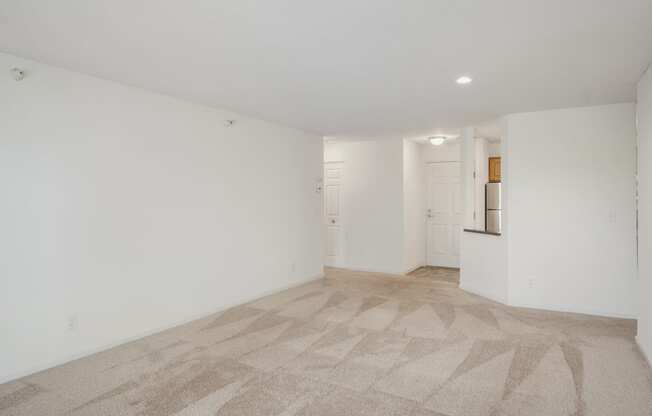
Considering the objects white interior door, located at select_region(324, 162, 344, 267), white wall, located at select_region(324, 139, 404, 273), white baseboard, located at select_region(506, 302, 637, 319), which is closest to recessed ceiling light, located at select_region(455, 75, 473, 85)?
white baseboard, located at select_region(506, 302, 637, 319)

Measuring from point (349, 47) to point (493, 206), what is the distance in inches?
197

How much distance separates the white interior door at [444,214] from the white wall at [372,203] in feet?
3.98

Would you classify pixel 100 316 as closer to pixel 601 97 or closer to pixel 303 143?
pixel 303 143

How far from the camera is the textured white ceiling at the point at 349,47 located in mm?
2262

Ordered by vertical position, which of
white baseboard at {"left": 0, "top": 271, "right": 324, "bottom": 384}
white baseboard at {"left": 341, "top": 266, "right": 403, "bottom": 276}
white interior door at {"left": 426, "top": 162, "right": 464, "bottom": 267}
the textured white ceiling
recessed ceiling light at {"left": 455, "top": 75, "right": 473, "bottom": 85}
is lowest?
white baseboard at {"left": 341, "top": 266, "right": 403, "bottom": 276}

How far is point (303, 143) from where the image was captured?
6.43m

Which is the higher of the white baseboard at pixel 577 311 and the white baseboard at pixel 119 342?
the white baseboard at pixel 119 342

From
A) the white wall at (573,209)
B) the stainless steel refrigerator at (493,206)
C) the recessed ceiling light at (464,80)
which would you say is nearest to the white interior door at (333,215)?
the stainless steel refrigerator at (493,206)

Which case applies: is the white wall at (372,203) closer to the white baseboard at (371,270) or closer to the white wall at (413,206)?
the white baseboard at (371,270)

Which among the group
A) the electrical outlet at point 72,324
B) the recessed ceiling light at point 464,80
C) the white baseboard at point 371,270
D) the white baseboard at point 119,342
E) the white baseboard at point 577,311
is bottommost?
the white baseboard at point 577,311

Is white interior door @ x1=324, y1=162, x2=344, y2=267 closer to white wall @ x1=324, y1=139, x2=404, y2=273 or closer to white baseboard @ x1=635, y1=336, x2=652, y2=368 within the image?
white wall @ x1=324, y1=139, x2=404, y2=273

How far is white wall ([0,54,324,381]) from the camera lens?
3.07m

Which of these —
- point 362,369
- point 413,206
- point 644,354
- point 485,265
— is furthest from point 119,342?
point 413,206

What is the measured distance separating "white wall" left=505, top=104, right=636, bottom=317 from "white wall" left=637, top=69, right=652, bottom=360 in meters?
1.08
